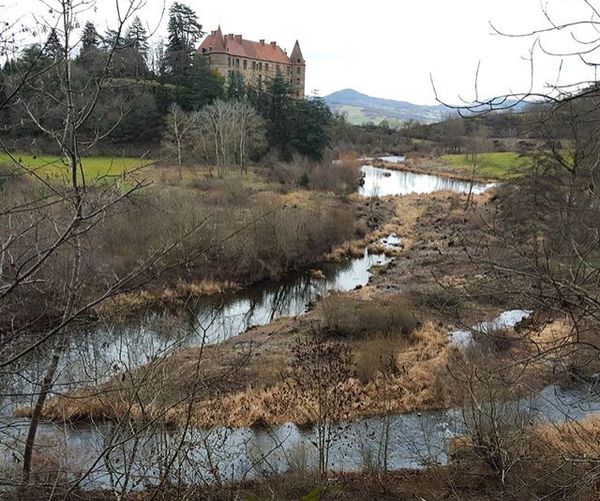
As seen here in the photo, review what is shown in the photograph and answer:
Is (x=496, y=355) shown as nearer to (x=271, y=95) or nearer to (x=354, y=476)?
(x=354, y=476)

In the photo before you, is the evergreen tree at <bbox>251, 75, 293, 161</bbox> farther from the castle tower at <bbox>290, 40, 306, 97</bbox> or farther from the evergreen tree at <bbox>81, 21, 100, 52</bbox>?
the evergreen tree at <bbox>81, 21, 100, 52</bbox>

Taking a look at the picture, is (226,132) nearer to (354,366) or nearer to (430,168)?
(354,366)

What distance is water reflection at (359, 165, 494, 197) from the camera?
43.7 m

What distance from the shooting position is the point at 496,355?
12.9m

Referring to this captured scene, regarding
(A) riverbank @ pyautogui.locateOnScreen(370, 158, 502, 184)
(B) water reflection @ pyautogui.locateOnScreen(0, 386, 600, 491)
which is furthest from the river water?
(A) riverbank @ pyautogui.locateOnScreen(370, 158, 502, 184)

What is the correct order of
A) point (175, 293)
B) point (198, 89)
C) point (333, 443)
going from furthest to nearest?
point (198, 89) < point (175, 293) < point (333, 443)

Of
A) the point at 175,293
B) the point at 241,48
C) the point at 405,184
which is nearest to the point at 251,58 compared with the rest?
the point at 241,48

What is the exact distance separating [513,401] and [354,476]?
3.19 meters

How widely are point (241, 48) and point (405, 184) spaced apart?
26.3 metres

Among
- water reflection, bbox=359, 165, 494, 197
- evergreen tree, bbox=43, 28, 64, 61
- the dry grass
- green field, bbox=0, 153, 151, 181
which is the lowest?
the dry grass

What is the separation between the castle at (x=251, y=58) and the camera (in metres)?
56.0

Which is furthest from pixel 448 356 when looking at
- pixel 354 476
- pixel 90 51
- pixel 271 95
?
pixel 271 95

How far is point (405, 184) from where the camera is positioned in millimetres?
49250

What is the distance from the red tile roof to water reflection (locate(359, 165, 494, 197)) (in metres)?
19.3
